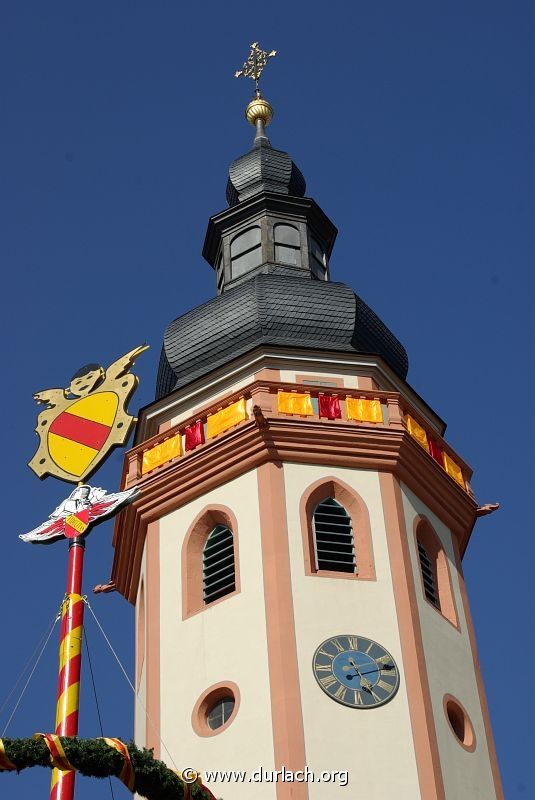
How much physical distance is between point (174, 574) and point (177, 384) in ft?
13.6

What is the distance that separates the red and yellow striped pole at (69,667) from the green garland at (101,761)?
11.5 inches

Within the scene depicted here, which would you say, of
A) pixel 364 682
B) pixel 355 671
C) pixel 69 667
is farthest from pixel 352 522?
pixel 69 667

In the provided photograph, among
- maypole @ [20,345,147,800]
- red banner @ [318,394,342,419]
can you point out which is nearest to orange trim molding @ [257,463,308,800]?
red banner @ [318,394,342,419]

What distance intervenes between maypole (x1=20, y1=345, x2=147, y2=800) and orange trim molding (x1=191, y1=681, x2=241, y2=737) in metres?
5.12

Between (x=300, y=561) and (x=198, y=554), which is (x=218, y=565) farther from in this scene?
(x=300, y=561)

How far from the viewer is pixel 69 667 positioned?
49.5ft

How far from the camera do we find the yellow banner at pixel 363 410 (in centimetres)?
2455

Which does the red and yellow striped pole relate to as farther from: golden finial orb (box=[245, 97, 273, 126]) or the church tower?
golden finial orb (box=[245, 97, 273, 126])

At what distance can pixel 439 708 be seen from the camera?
70.5 ft

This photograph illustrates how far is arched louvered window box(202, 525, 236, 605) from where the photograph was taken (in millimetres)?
23031

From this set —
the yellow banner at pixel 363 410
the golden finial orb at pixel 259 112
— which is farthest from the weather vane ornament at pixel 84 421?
the golden finial orb at pixel 259 112

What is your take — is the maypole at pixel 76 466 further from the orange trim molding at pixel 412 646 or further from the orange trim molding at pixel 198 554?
the orange trim molding at pixel 412 646

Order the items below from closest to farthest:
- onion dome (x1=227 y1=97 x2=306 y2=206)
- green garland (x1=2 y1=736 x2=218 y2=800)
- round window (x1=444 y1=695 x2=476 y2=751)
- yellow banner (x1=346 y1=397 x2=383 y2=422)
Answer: green garland (x1=2 y1=736 x2=218 y2=800), round window (x1=444 y1=695 x2=476 y2=751), yellow banner (x1=346 y1=397 x2=383 y2=422), onion dome (x1=227 y1=97 x2=306 y2=206)

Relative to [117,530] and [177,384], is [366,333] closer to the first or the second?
[177,384]
